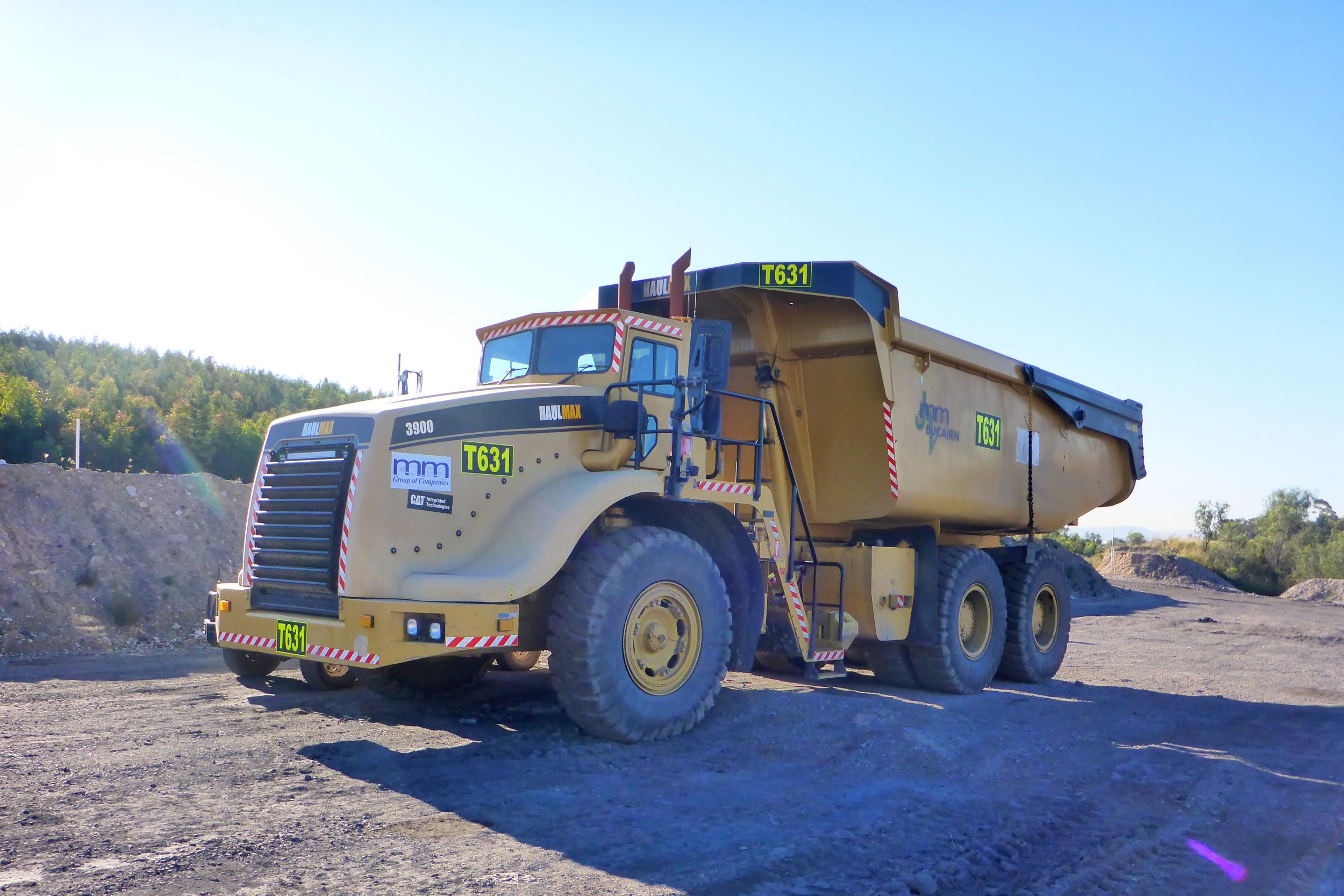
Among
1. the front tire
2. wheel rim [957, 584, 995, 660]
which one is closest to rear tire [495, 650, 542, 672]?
the front tire

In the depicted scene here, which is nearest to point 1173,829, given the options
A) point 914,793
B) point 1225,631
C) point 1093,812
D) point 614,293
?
point 1093,812

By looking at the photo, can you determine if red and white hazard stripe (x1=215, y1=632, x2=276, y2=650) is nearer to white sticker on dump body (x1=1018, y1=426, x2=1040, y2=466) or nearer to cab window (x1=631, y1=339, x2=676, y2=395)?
cab window (x1=631, y1=339, x2=676, y2=395)

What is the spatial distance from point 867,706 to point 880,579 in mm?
1783

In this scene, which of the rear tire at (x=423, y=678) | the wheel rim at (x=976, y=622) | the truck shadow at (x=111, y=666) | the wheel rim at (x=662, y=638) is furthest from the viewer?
the wheel rim at (x=976, y=622)

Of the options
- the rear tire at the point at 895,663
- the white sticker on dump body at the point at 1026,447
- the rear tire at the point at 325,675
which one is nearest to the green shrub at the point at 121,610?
the rear tire at the point at 325,675

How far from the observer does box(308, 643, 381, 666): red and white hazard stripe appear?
599 cm

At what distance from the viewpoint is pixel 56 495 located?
47.3 feet

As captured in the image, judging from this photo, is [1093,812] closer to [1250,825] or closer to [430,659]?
[1250,825]

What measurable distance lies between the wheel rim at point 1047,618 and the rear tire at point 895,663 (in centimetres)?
270

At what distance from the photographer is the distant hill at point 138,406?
23.6 meters

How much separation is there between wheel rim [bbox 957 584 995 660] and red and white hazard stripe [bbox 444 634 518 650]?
6159 millimetres

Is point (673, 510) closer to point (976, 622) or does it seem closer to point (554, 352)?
point (554, 352)

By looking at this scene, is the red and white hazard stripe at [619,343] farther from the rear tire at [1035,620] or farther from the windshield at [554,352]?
the rear tire at [1035,620]

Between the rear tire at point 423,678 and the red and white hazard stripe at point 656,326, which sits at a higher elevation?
the red and white hazard stripe at point 656,326
